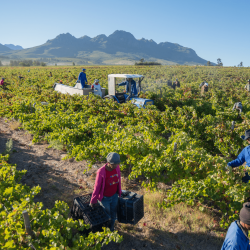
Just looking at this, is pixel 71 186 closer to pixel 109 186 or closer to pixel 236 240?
pixel 109 186

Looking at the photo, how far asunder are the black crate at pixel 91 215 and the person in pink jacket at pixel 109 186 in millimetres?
131

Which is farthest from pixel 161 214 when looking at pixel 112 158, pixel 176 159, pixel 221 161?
pixel 112 158

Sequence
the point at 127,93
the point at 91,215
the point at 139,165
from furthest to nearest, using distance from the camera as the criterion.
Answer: the point at 127,93, the point at 139,165, the point at 91,215

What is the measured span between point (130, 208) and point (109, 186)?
637 millimetres

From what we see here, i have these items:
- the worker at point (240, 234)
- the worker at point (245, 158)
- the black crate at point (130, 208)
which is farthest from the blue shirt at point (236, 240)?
the worker at point (245, 158)

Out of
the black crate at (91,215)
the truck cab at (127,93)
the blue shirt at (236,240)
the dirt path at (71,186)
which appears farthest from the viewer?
the truck cab at (127,93)

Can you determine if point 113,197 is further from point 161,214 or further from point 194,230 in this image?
point 194,230

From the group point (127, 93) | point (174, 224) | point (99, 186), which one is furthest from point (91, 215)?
point (127, 93)

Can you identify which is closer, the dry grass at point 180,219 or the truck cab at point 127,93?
the dry grass at point 180,219

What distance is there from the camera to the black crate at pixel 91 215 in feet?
11.4

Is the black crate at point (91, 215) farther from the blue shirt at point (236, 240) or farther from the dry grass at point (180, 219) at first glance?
the blue shirt at point (236, 240)

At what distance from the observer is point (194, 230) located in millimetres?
4445

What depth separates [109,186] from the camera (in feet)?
12.4

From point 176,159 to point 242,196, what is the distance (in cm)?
155
